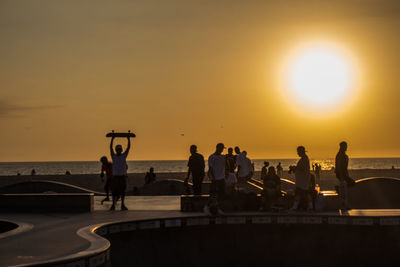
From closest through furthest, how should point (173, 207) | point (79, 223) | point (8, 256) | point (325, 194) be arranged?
point (8, 256)
point (79, 223)
point (325, 194)
point (173, 207)

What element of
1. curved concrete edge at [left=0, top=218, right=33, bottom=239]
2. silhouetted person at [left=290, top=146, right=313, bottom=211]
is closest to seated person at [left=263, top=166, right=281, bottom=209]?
silhouetted person at [left=290, top=146, right=313, bottom=211]

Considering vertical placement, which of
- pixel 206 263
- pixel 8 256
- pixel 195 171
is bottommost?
pixel 206 263

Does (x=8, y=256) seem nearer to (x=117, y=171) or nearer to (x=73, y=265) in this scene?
(x=73, y=265)

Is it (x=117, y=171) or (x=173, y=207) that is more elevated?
(x=117, y=171)

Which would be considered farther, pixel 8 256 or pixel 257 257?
pixel 257 257

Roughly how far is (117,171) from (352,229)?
681 cm

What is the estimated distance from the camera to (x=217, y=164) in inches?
619

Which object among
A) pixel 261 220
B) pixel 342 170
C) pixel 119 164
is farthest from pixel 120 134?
pixel 342 170

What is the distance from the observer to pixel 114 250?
13.0m

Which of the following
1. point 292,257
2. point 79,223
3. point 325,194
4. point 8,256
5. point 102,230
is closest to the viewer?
point 8,256

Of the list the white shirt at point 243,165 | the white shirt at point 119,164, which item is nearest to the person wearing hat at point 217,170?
the white shirt at point 119,164

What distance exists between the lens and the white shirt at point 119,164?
17.2 m

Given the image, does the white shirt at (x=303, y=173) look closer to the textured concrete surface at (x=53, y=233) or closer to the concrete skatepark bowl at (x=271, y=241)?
the textured concrete surface at (x=53, y=233)

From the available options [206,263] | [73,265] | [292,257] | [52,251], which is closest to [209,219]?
[206,263]
